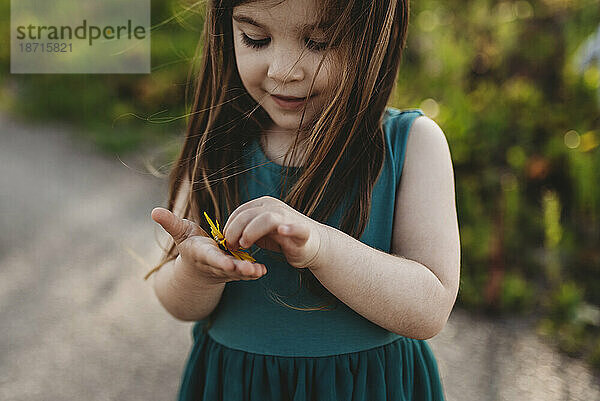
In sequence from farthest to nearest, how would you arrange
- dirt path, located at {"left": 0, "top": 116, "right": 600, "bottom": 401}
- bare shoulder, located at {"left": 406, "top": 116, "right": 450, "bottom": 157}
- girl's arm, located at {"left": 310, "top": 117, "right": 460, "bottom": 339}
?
1. dirt path, located at {"left": 0, "top": 116, "right": 600, "bottom": 401}
2. bare shoulder, located at {"left": 406, "top": 116, "right": 450, "bottom": 157}
3. girl's arm, located at {"left": 310, "top": 117, "right": 460, "bottom": 339}

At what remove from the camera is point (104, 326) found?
2355mm

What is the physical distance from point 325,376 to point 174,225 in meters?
0.35

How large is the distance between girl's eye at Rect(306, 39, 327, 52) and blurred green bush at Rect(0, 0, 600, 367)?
1.07 meters

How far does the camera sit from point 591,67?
8.86ft

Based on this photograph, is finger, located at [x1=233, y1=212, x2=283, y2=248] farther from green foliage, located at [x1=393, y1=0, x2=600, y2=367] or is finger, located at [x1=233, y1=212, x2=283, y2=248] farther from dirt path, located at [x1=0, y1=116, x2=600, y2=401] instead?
green foliage, located at [x1=393, y1=0, x2=600, y2=367]

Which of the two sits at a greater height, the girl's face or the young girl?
the girl's face

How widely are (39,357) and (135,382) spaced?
0.35m

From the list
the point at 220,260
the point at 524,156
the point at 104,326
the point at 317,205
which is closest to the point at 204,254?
the point at 220,260

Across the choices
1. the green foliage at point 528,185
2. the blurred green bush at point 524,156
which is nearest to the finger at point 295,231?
the blurred green bush at point 524,156

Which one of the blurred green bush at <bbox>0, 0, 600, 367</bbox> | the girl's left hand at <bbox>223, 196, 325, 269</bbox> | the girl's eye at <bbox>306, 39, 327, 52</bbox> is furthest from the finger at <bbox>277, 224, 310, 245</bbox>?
the blurred green bush at <bbox>0, 0, 600, 367</bbox>

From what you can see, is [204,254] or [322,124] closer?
[204,254]

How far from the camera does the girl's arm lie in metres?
0.88

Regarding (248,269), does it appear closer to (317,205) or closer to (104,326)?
(317,205)

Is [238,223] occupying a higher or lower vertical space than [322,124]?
lower
